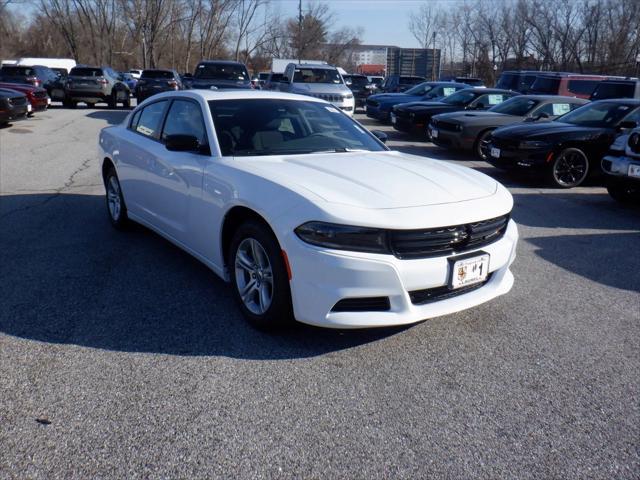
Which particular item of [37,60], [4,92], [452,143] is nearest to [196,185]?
[452,143]

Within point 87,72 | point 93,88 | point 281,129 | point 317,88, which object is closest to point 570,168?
point 281,129

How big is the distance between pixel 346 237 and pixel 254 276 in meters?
0.86

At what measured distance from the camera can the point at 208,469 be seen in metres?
2.57

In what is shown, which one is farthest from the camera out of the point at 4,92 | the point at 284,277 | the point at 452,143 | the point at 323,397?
the point at 4,92

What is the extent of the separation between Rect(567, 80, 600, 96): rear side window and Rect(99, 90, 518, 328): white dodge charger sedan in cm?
1447

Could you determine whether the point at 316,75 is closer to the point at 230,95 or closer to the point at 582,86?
the point at 582,86

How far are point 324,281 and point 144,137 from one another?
3.09 meters

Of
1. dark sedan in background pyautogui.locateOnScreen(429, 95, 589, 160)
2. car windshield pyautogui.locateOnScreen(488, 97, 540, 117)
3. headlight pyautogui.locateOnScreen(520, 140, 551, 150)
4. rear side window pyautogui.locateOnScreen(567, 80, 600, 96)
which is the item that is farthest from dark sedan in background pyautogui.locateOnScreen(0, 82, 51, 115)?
rear side window pyautogui.locateOnScreen(567, 80, 600, 96)

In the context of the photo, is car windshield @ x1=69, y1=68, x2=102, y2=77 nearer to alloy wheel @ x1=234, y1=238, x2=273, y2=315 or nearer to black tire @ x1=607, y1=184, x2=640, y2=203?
black tire @ x1=607, y1=184, x2=640, y2=203

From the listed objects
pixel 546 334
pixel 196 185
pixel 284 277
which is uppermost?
pixel 196 185

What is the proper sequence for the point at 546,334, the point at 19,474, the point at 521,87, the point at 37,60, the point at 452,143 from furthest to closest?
the point at 37,60
the point at 521,87
the point at 452,143
the point at 546,334
the point at 19,474

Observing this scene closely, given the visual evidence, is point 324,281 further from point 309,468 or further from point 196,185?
point 196,185

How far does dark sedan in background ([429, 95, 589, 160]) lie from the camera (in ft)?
41.3

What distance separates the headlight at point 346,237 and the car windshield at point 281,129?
1.34 m
